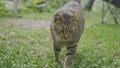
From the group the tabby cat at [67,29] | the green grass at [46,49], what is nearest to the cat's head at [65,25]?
the tabby cat at [67,29]

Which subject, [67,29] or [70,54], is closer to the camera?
[67,29]

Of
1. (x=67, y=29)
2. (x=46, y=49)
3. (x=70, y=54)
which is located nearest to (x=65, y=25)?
(x=67, y=29)

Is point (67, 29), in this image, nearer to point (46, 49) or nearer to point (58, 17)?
point (58, 17)

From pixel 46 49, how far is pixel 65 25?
8.59ft

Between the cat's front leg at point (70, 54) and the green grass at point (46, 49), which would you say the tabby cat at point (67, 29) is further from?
the green grass at point (46, 49)

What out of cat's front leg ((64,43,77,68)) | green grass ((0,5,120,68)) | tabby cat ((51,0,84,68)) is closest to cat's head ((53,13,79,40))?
tabby cat ((51,0,84,68))

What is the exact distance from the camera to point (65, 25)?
15.5 feet

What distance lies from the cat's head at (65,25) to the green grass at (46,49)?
2.67 ft

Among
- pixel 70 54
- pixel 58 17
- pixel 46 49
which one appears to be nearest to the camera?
pixel 58 17

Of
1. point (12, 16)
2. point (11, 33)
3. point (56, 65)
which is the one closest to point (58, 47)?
point (56, 65)

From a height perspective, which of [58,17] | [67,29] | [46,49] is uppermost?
[58,17]

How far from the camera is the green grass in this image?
5711 mm

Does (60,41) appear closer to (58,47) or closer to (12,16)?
(58,47)

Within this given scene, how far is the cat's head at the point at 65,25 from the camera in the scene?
4.70 meters
